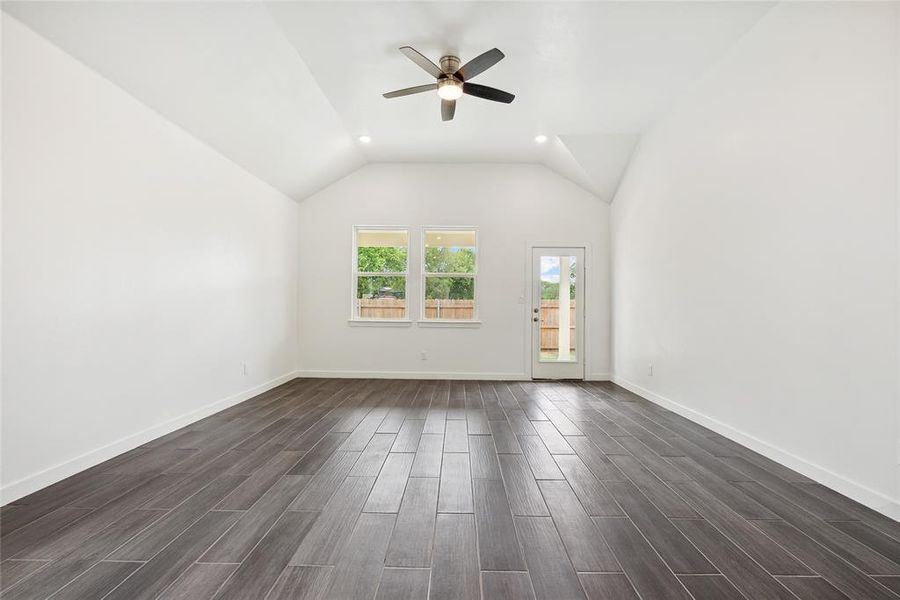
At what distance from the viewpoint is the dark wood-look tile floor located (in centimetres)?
158

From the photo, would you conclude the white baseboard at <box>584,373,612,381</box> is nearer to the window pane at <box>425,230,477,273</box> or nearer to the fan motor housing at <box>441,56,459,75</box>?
the window pane at <box>425,230,477,273</box>

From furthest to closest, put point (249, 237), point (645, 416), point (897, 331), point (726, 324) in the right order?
1. point (249, 237)
2. point (645, 416)
3. point (726, 324)
4. point (897, 331)

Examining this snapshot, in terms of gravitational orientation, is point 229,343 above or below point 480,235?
below

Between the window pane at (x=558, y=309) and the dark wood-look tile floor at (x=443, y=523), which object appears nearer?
the dark wood-look tile floor at (x=443, y=523)

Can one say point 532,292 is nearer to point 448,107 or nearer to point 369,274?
point 369,274

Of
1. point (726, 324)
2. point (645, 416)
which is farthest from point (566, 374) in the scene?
point (726, 324)

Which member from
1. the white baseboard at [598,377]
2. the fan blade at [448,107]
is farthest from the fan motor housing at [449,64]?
the white baseboard at [598,377]

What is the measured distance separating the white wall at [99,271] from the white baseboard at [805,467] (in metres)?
4.51

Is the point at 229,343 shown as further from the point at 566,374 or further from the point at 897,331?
the point at 897,331

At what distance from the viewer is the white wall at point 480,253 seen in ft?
20.7

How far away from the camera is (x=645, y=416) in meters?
4.14

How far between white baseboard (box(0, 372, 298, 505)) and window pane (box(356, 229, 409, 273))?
8.98 ft

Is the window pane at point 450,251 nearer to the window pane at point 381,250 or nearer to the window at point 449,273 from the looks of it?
the window at point 449,273

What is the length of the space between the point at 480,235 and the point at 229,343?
3.64 m
